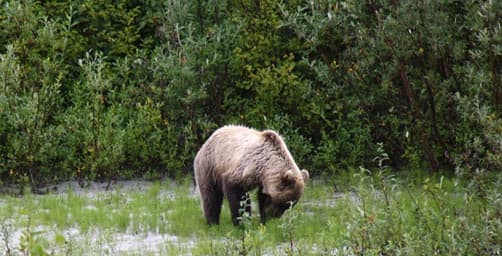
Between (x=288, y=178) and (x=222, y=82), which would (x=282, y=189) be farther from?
(x=222, y=82)

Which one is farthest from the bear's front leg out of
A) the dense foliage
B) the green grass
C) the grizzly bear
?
the dense foliage

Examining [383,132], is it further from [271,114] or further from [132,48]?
[132,48]

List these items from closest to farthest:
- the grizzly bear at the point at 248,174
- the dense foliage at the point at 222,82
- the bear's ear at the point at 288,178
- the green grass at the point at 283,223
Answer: the green grass at the point at 283,223, the bear's ear at the point at 288,178, the grizzly bear at the point at 248,174, the dense foliage at the point at 222,82

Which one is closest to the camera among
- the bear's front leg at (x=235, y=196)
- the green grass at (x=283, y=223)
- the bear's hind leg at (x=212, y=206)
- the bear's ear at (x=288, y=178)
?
the green grass at (x=283, y=223)

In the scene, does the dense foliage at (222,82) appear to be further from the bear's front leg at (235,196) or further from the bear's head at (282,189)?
the bear's front leg at (235,196)

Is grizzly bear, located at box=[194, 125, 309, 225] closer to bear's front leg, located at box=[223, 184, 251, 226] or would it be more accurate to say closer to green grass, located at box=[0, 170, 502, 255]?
bear's front leg, located at box=[223, 184, 251, 226]

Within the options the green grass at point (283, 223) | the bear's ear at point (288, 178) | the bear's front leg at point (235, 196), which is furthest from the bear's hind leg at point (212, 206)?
the bear's ear at point (288, 178)

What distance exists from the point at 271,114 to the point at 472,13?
3.54 meters

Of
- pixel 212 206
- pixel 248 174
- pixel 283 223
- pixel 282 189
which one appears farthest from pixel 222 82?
pixel 283 223

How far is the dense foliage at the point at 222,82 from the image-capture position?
497 inches

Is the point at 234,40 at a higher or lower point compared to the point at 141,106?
higher

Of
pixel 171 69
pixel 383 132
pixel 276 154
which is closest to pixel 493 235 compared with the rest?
pixel 276 154

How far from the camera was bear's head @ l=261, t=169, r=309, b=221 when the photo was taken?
1022 centimetres

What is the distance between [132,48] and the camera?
1454cm
